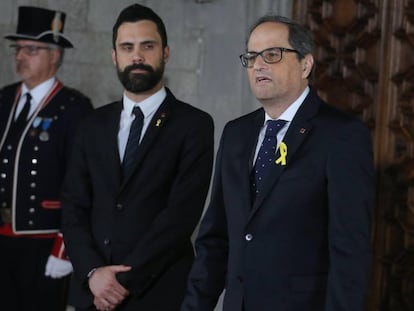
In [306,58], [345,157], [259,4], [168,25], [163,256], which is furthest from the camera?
[168,25]

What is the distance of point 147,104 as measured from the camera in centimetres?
366

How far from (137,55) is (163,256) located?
28.9 inches

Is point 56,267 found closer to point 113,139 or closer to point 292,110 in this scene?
point 113,139

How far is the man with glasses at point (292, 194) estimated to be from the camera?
2.72 m

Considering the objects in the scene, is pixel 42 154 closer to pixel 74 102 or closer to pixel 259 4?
pixel 74 102

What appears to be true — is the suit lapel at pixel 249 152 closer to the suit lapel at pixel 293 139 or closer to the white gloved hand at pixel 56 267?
the suit lapel at pixel 293 139

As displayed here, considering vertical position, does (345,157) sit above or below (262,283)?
above

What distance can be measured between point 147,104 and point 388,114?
1.33 metres

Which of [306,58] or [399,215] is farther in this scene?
[399,215]

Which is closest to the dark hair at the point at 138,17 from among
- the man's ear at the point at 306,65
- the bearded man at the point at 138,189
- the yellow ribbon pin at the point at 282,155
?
the bearded man at the point at 138,189

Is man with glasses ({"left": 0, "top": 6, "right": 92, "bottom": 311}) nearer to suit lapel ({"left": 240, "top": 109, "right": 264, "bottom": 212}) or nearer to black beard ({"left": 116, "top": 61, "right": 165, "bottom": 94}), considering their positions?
black beard ({"left": 116, "top": 61, "right": 165, "bottom": 94})

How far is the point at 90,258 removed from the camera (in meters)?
3.54

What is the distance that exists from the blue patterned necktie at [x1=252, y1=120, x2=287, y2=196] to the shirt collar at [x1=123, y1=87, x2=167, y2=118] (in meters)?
0.81

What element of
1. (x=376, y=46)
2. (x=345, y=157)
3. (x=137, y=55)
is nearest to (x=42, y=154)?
(x=137, y=55)
